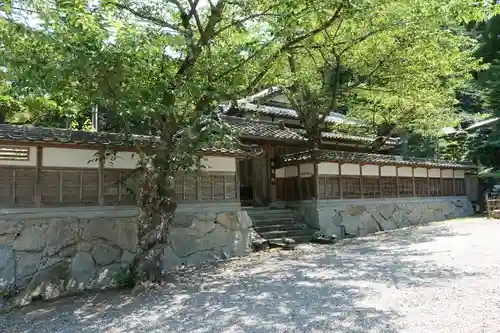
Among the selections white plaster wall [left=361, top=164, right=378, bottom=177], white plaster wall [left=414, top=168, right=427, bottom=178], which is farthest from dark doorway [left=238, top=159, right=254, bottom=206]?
white plaster wall [left=414, top=168, right=427, bottom=178]

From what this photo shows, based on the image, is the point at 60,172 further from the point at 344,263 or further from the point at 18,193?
the point at 344,263

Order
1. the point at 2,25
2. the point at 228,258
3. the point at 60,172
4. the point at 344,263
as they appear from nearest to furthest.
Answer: the point at 2,25 < the point at 60,172 < the point at 344,263 < the point at 228,258

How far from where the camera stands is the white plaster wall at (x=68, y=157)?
8633 millimetres

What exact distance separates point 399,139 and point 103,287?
72.8ft

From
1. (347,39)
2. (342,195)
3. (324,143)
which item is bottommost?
(342,195)

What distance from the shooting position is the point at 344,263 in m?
9.55

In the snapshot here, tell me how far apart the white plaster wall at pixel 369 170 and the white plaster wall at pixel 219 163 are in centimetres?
712

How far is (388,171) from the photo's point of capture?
17.7 metres

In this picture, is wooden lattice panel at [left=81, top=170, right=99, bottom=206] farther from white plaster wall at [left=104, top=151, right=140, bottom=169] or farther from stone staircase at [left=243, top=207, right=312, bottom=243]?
stone staircase at [left=243, top=207, right=312, bottom=243]

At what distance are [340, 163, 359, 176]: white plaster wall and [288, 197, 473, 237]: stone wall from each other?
1.12 m

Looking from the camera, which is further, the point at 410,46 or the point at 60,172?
the point at 410,46

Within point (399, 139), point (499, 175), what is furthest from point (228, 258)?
point (399, 139)

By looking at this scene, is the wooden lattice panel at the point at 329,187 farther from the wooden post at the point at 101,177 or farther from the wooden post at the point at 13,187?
the wooden post at the point at 13,187

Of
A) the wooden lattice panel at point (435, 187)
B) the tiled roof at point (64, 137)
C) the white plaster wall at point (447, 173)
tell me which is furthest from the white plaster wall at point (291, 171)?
the white plaster wall at point (447, 173)
